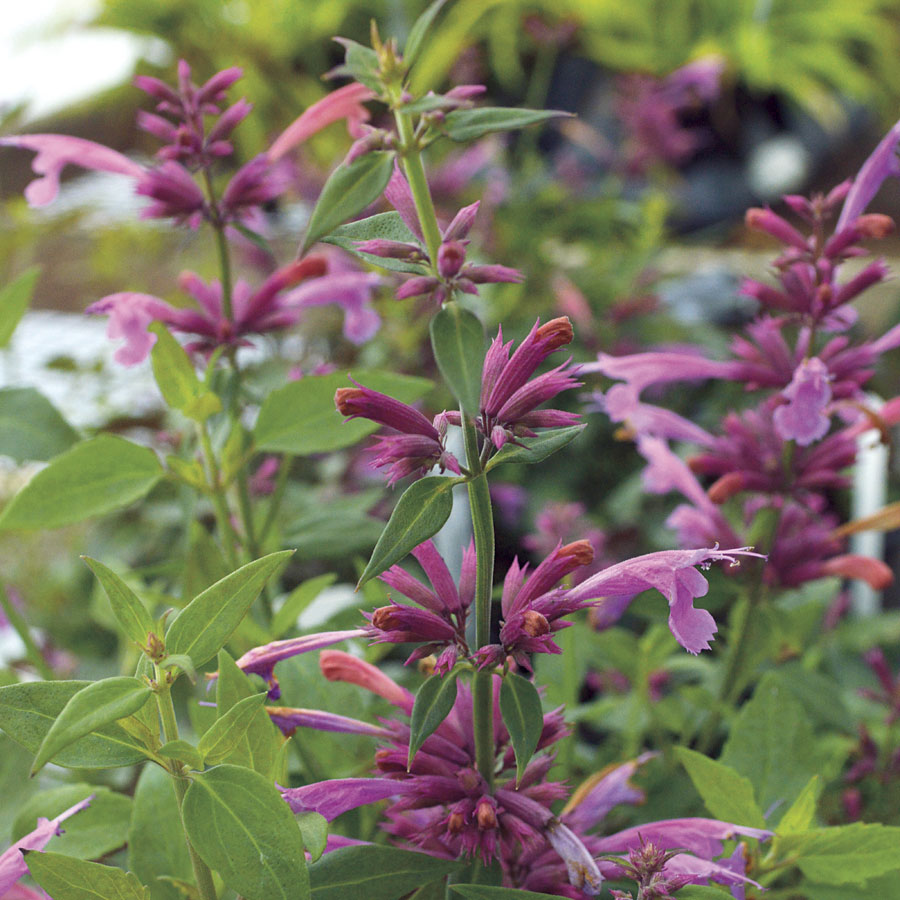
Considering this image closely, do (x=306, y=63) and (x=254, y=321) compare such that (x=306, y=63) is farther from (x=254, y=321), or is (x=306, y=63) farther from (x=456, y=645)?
(x=456, y=645)

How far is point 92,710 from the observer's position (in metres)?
0.24

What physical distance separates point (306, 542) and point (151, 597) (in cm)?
9

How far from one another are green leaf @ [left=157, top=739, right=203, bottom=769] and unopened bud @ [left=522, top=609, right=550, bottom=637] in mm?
108

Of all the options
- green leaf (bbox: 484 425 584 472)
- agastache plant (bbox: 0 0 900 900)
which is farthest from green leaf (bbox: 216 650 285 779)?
green leaf (bbox: 484 425 584 472)

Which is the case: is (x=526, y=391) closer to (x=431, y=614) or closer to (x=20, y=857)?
(x=431, y=614)

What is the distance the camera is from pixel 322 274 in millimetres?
606

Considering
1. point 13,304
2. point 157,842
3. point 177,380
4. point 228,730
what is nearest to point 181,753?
point 228,730

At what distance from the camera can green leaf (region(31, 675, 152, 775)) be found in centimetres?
23

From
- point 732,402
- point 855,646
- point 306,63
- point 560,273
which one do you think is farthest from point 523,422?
point 306,63

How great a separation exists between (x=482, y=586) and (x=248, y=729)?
0.09m

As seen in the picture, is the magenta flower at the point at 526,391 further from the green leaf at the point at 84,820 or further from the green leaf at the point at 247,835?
the green leaf at the point at 84,820

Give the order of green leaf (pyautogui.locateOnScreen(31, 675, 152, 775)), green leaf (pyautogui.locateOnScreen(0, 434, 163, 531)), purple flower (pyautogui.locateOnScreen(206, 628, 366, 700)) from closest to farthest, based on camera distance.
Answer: green leaf (pyautogui.locateOnScreen(31, 675, 152, 775)), purple flower (pyautogui.locateOnScreen(206, 628, 366, 700)), green leaf (pyautogui.locateOnScreen(0, 434, 163, 531))

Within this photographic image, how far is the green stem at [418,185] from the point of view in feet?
0.96

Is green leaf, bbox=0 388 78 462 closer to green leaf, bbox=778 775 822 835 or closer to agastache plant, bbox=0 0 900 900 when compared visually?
agastache plant, bbox=0 0 900 900
